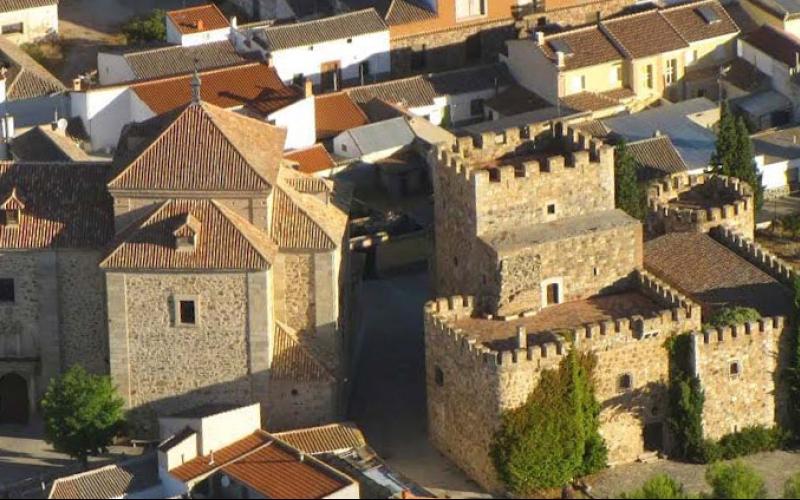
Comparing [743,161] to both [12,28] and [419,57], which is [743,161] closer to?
[419,57]

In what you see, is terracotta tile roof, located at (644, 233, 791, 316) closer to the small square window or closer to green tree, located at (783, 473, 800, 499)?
green tree, located at (783, 473, 800, 499)

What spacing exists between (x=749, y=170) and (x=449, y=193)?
53.1 feet

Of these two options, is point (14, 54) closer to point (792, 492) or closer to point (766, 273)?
point (766, 273)

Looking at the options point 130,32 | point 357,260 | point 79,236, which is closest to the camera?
point 79,236

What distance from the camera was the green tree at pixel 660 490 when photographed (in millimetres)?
81938

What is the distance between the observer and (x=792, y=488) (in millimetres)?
83938

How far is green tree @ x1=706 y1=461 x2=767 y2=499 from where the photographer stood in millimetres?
82062

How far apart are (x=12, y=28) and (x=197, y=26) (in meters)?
8.68

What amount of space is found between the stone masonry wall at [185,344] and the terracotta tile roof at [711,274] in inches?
519

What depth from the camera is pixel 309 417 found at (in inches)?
3504

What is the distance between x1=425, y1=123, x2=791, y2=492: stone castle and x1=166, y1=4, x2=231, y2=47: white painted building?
26.1 metres

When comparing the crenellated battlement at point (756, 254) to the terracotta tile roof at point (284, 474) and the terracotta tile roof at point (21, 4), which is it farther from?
the terracotta tile roof at point (21, 4)

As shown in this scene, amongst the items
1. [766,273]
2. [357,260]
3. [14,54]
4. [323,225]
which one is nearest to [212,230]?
[323,225]

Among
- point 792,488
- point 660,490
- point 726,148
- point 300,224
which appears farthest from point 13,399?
point 726,148
